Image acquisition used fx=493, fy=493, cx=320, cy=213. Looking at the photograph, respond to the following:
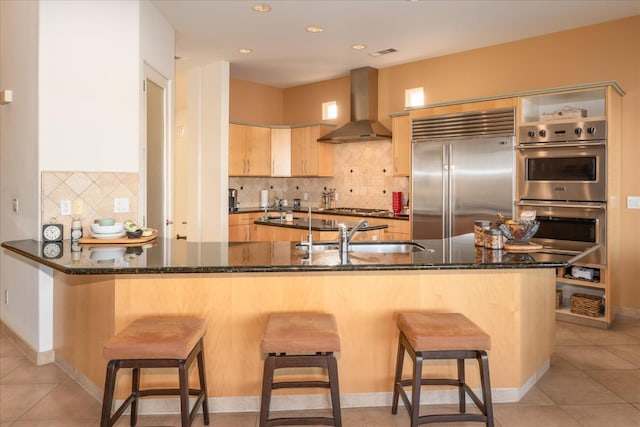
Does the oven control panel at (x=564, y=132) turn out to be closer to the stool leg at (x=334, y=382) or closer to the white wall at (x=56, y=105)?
the stool leg at (x=334, y=382)

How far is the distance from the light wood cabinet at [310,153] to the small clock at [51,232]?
4196 mm

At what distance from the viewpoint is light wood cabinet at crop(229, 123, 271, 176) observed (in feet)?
22.9

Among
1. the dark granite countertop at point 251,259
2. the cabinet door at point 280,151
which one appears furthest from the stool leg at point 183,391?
the cabinet door at point 280,151

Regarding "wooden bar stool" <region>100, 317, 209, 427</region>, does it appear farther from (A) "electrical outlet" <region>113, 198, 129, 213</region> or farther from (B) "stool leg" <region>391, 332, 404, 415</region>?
(A) "electrical outlet" <region>113, 198, 129, 213</region>

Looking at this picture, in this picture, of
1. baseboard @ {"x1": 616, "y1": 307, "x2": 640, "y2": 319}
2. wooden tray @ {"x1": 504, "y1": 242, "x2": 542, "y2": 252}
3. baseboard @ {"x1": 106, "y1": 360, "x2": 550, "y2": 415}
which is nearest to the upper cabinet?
baseboard @ {"x1": 616, "y1": 307, "x2": 640, "y2": 319}

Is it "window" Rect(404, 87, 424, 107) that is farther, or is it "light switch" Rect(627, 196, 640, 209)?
"window" Rect(404, 87, 424, 107)

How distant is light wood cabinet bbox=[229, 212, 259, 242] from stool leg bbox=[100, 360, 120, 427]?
443 cm

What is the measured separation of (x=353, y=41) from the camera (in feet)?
18.1

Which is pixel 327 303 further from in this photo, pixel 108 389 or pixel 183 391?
pixel 108 389

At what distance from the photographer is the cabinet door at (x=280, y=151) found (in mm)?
7484

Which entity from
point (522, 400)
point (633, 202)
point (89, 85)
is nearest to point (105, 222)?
point (89, 85)

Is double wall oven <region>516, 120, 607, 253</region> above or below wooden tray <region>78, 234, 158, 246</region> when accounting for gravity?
above

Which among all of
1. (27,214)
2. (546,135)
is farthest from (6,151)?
(546,135)

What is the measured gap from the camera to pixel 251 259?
267cm
